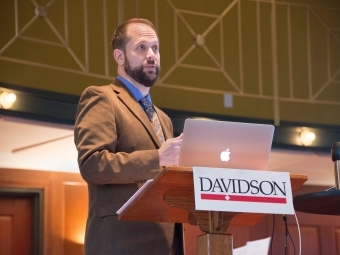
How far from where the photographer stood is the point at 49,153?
584 centimetres

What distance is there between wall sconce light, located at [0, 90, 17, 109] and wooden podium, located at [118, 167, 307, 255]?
113 inches

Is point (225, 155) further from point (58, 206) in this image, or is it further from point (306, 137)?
point (58, 206)

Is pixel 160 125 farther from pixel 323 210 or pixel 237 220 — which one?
pixel 323 210

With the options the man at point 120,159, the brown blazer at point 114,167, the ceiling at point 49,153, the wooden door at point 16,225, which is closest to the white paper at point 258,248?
Result: the ceiling at point 49,153

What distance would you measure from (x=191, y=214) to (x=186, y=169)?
1.07 feet

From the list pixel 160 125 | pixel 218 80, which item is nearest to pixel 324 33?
pixel 218 80

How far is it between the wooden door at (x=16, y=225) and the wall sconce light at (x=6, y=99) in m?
1.70

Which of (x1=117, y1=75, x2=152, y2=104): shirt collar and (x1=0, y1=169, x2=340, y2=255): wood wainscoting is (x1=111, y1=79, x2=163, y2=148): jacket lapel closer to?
(x1=117, y1=75, x2=152, y2=104): shirt collar

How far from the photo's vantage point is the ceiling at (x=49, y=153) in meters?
5.02

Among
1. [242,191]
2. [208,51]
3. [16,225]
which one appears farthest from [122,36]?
[16,225]

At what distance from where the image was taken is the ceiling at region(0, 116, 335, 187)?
502 cm

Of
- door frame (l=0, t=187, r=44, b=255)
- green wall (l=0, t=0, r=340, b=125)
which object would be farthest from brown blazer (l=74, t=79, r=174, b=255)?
door frame (l=0, t=187, r=44, b=255)

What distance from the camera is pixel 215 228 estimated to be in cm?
182

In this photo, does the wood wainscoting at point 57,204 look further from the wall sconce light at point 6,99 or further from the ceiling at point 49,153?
the wall sconce light at point 6,99
